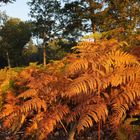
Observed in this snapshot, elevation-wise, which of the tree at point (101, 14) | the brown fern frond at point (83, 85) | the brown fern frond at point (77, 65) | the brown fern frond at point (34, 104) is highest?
the tree at point (101, 14)

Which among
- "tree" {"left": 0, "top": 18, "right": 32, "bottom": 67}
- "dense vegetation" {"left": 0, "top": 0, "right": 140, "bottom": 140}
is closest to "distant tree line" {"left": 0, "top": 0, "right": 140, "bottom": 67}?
"tree" {"left": 0, "top": 18, "right": 32, "bottom": 67}

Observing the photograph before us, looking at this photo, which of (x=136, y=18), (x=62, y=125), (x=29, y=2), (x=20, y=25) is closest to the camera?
(x=62, y=125)

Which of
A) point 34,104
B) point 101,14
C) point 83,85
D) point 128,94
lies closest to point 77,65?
point 83,85

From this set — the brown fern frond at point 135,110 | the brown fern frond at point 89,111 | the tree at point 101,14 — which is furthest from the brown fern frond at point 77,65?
the tree at point 101,14

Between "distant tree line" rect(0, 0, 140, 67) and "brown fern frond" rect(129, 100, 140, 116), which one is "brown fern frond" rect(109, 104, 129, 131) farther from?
"distant tree line" rect(0, 0, 140, 67)

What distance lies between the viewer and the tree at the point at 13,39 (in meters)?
61.2

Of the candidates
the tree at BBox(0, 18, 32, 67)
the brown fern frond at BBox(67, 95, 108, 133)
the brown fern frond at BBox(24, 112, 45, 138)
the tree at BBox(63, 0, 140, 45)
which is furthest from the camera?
the tree at BBox(0, 18, 32, 67)

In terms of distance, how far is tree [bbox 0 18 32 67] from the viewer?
61156mm

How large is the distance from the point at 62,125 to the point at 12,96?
4.58 ft

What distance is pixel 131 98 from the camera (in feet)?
17.7

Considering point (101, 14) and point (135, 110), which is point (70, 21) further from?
point (135, 110)

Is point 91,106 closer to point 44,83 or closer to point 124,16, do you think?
point 44,83

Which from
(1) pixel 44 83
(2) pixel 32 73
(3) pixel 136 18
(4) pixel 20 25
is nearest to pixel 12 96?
(2) pixel 32 73

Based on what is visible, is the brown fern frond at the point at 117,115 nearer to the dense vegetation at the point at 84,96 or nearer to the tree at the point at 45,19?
the dense vegetation at the point at 84,96
